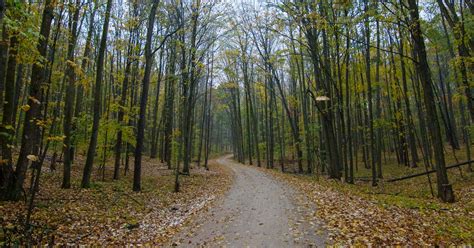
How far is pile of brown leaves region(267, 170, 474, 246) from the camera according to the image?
17.8ft

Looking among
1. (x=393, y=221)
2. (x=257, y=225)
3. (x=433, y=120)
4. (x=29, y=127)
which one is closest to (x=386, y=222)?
(x=393, y=221)

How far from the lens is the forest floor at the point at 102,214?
635 centimetres

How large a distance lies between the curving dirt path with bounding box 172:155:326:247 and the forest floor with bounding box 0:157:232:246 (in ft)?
2.23

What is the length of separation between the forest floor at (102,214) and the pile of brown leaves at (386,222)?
409 centimetres

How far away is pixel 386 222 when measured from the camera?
642cm

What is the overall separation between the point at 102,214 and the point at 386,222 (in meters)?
7.96

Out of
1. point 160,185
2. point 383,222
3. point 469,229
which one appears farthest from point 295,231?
point 160,185

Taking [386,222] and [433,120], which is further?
[433,120]

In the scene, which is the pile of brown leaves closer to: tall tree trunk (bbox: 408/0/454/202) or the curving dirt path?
the curving dirt path

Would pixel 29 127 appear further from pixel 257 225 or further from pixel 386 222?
pixel 386 222

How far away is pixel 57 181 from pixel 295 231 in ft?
36.4

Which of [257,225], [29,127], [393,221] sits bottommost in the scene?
[257,225]

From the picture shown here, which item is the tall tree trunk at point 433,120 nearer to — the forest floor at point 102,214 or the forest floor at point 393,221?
the forest floor at point 393,221

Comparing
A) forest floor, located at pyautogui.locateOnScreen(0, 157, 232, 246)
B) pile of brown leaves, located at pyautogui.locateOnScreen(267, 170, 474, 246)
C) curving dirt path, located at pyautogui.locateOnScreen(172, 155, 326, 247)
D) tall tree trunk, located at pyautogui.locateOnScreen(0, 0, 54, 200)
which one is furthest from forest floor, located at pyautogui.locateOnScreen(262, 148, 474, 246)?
tall tree trunk, located at pyautogui.locateOnScreen(0, 0, 54, 200)
